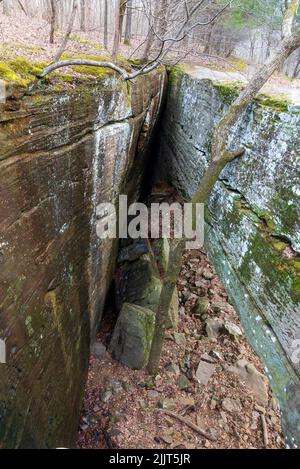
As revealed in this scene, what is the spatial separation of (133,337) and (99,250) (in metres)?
1.67

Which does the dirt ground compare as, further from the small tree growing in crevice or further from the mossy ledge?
the mossy ledge

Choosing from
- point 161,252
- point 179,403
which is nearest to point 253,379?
point 179,403

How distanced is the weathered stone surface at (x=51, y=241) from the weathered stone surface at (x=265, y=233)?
173 cm

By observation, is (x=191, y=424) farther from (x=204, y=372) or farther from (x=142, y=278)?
(x=142, y=278)

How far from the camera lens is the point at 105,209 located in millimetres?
4570

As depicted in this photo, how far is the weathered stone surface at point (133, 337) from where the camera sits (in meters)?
5.13

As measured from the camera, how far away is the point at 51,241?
3000mm

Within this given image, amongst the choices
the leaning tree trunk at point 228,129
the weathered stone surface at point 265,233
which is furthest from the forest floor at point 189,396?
the leaning tree trunk at point 228,129

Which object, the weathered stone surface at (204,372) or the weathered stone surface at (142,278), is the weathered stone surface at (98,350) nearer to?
the weathered stone surface at (142,278)

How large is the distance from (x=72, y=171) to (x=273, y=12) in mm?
15585

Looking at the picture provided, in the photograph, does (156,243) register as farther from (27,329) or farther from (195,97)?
(27,329)

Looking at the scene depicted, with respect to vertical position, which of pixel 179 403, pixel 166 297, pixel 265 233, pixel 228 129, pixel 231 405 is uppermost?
pixel 228 129

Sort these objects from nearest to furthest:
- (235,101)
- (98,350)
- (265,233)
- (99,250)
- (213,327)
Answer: (265,233), (235,101), (99,250), (98,350), (213,327)
